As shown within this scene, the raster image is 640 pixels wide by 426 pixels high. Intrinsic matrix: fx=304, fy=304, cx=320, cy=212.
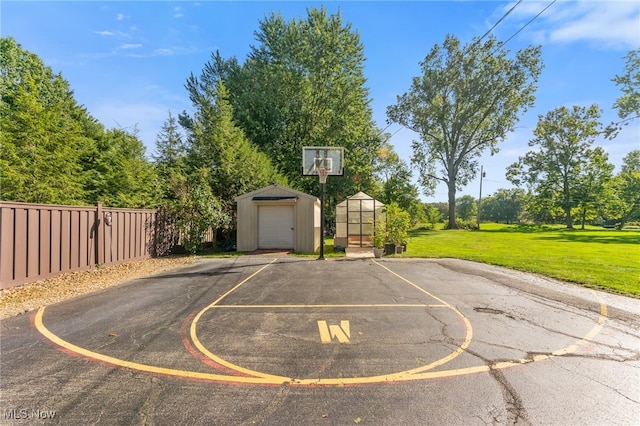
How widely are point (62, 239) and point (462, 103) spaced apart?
1397 inches

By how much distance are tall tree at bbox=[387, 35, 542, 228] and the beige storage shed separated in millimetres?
23818

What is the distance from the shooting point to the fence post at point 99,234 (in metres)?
9.52

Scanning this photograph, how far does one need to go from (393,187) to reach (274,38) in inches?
688

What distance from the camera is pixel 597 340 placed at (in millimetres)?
4340

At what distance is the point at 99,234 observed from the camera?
9625 mm

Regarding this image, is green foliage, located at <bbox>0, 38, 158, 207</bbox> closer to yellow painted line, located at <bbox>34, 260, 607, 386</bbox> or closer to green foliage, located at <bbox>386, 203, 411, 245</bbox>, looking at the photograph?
yellow painted line, located at <bbox>34, 260, 607, 386</bbox>

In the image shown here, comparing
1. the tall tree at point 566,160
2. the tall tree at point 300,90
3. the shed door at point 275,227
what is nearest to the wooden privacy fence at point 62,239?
the shed door at point 275,227

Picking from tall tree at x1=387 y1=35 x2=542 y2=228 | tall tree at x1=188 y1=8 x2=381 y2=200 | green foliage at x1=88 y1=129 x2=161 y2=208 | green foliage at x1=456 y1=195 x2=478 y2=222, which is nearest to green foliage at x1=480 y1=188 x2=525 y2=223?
green foliage at x1=456 y1=195 x2=478 y2=222

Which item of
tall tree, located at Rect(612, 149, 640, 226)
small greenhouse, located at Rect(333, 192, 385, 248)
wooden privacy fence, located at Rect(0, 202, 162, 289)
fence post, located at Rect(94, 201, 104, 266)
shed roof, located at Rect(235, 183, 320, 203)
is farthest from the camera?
tall tree, located at Rect(612, 149, 640, 226)

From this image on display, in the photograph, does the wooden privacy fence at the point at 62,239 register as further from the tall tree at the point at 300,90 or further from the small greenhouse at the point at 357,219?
the tall tree at the point at 300,90

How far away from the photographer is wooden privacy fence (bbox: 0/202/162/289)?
263 inches

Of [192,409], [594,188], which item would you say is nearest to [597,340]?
[192,409]

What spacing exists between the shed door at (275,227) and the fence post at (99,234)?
22.9 ft

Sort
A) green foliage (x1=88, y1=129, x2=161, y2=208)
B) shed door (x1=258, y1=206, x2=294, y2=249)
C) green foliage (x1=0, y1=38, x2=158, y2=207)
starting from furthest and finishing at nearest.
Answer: shed door (x1=258, y1=206, x2=294, y2=249) < green foliage (x1=88, y1=129, x2=161, y2=208) < green foliage (x1=0, y1=38, x2=158, y2=207)
